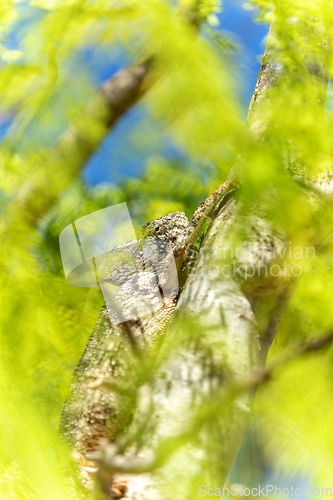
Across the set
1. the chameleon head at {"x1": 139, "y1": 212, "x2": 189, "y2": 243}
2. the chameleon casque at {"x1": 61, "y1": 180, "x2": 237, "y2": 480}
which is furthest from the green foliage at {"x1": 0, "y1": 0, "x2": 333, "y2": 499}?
the chameleon head at {"x1": 139, "y1": 212, "x2": 189, "y2": 243}

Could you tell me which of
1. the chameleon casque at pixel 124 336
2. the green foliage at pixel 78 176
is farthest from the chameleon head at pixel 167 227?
the green foliage at pixel 78 176

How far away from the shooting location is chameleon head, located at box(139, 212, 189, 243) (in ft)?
4.46

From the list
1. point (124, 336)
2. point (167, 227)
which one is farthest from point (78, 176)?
point (167, 227)

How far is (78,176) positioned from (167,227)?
2.27 feet

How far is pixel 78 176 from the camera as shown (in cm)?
72

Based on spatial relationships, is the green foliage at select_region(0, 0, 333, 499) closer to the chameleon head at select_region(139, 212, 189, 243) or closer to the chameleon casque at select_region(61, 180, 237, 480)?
the chameleon casque at select_region(61, 180, 237, 480)

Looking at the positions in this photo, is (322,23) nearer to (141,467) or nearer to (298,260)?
(298,260)

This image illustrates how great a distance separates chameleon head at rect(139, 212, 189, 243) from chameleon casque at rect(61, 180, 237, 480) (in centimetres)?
2

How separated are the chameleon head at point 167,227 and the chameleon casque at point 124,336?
17 mm

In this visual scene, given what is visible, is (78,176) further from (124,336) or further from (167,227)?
(167,227)

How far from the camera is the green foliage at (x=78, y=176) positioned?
685 millimetres

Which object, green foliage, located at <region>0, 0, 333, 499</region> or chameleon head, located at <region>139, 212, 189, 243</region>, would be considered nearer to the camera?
green foliage, located at <region>0, 0, 333, 499</region>

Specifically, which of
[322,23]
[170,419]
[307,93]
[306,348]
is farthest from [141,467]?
[322,23]

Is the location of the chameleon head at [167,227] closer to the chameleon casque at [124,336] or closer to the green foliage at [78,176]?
the chameleon casque at [124,336]
